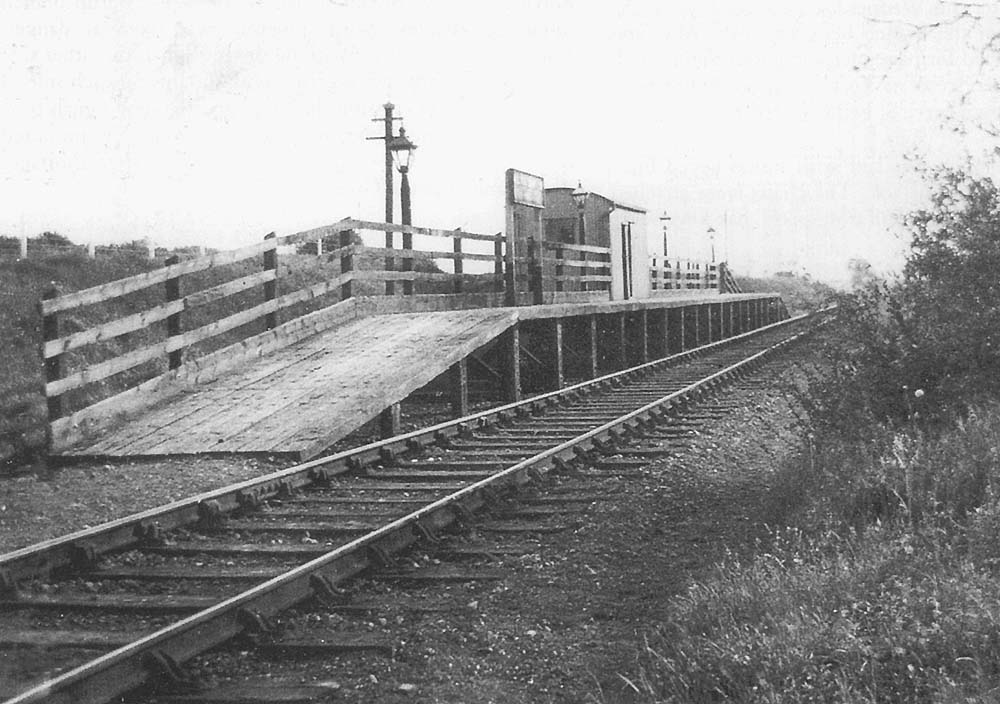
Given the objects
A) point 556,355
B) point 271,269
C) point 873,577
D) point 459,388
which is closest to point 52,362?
point 271,269

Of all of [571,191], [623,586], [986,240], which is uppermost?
[571,191]

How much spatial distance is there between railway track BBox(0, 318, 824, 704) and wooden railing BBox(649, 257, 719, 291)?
713 inches

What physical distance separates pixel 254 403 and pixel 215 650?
5423 millimetres

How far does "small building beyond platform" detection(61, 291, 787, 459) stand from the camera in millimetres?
8797

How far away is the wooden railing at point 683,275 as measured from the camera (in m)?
27.9

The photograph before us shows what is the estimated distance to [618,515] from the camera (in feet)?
22.8

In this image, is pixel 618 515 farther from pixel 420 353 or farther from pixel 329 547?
pixel 420 353

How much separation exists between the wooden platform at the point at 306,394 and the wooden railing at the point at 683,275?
14904 mm

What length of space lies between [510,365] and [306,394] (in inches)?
168

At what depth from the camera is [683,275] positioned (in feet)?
107

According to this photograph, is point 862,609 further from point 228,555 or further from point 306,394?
point 306,394

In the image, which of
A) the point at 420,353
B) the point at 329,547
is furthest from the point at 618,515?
the point at 420,353

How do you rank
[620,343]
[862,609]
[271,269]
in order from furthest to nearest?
[620,343] < [271,269] < [862,609]

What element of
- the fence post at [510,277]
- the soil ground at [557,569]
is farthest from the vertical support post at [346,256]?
the soil ground at [557,569]
